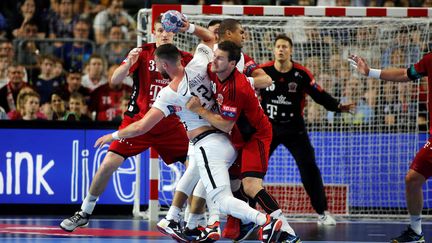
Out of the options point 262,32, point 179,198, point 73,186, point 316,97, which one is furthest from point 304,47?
point 179,198

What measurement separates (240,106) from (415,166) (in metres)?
2.27

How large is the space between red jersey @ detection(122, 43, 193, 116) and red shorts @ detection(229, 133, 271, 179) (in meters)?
2.05

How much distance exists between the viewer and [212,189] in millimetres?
9352

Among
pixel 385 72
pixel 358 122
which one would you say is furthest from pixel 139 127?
pixel 358 122

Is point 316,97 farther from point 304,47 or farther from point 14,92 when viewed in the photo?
point 14,92

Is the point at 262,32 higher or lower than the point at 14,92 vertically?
higher

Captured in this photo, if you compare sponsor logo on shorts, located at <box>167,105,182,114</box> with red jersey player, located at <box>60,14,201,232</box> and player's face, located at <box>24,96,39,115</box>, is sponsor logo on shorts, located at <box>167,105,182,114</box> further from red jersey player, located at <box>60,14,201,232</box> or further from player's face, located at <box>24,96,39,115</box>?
player's face, located at <box>24,96,39,115</box>

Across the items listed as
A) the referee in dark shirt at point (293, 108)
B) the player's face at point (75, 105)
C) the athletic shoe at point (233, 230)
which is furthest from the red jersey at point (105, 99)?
the athletic shoe at point (233, 230)

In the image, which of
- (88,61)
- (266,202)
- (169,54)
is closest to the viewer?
(266,202)

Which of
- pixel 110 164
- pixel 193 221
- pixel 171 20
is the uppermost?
pixel 171 20

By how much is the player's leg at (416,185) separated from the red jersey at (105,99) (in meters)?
5.50

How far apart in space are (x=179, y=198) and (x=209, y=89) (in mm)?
1249

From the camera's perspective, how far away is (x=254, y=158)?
9461 millimetres

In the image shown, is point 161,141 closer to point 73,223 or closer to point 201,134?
point 73,223
